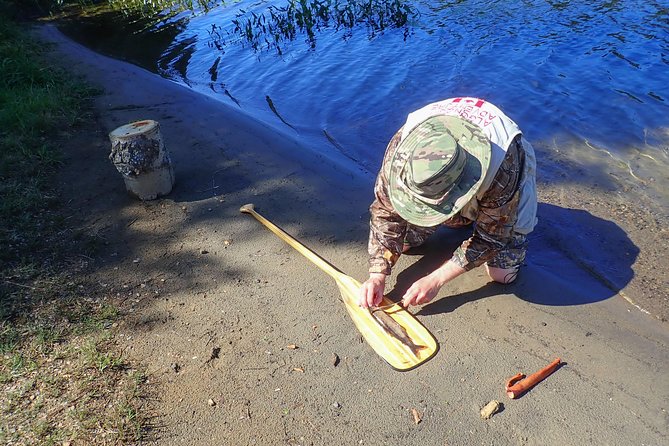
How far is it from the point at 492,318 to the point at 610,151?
122 inches

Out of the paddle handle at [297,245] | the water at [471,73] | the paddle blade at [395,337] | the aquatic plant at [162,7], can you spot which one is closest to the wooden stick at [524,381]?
the paddle blade at [395,337]

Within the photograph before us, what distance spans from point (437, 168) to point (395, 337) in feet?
3.53

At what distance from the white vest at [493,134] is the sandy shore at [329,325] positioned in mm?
628

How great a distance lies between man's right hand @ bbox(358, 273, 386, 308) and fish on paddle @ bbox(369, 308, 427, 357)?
55 millimetres

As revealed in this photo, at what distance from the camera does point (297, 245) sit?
342 cm

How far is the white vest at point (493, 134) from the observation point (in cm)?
238

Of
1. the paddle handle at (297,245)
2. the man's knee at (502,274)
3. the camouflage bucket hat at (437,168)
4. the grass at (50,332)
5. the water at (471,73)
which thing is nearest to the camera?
the camouflage bucket hat at (437,168)

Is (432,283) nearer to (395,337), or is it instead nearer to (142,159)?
(395,337)

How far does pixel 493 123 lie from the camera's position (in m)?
2.43

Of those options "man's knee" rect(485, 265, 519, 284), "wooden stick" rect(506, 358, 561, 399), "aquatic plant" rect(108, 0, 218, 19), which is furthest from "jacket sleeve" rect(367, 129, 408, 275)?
"aquatic plant" rect(108, 0, 218, 19)

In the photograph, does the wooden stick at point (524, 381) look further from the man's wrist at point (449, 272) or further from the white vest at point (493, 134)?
the white vest at point (493, 134)

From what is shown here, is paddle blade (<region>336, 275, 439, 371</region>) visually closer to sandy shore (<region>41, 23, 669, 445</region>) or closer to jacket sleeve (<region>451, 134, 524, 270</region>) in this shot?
sandy shore (<region>41, 23, 669, 445</region>)

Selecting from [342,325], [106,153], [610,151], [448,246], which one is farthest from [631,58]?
[106,153]

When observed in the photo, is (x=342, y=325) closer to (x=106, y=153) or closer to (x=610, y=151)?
(x=106, y=153)
